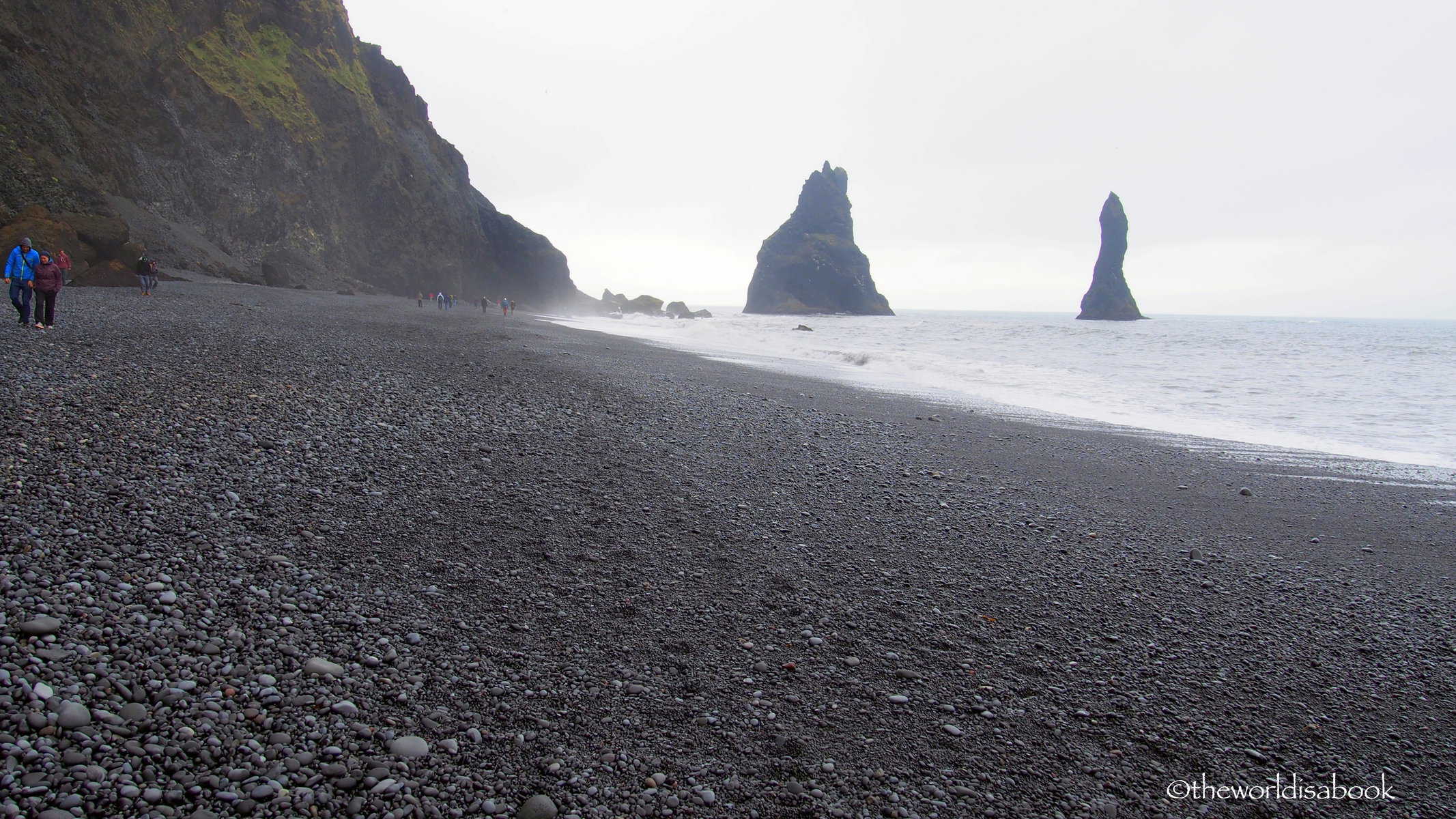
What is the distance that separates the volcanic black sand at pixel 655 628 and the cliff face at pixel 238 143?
28558 mm

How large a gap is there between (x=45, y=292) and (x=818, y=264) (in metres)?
141

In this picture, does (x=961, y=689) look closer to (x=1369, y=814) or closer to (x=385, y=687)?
(x=1369, y=814)

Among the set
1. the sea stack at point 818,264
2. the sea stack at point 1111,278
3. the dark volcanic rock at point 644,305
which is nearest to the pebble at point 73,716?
the dark volcanic rock at point 644,305

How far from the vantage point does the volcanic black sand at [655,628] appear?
112 inches

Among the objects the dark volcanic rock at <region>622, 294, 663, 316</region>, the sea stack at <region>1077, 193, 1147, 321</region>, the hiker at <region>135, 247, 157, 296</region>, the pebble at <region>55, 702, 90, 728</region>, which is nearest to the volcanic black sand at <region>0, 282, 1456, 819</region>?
the pebble at <region>55, 702, 90, 728</region>

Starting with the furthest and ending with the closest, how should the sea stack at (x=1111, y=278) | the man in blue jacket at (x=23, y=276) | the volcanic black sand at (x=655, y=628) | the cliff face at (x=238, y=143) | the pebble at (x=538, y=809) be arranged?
the sea stack at (x=1111, y=278) → the cliff face at (x=238, y=143) → the man in blue jacket at (x=23, y=276) → the volcanic black sand at (x=655, y=628) → the pebble at (x=538, y=809)

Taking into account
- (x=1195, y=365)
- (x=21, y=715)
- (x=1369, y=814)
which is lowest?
(x=1369, y=814)

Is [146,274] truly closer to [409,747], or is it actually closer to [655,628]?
[655,628]

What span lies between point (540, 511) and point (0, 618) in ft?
10.6

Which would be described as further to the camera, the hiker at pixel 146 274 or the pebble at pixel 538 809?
the hiker at pixel 146 274

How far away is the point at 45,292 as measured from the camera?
41.7 ft

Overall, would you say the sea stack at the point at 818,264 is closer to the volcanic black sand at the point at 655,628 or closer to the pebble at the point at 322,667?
the volcanic black sand at the point at 655,628

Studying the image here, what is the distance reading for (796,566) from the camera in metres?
5.15

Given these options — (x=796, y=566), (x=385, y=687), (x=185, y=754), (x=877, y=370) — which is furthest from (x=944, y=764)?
(x=877, y=370)
